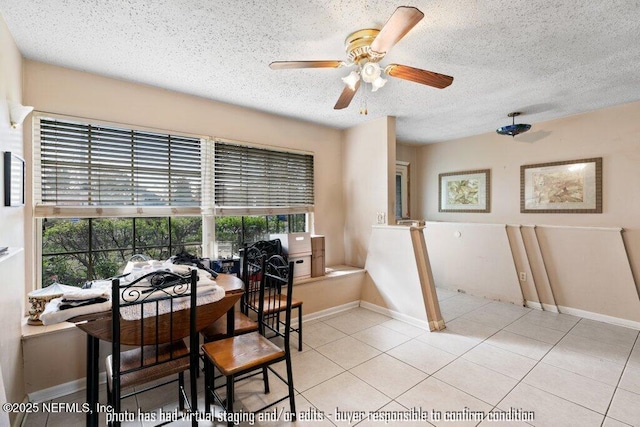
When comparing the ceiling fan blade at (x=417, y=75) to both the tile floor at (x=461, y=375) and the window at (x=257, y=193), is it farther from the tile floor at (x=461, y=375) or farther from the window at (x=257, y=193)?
the tile floor at (x=461, y=375)

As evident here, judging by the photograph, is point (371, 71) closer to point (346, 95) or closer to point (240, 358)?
point (346, 95)

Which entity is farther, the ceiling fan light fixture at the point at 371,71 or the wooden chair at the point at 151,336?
the ceiling fan light fixture at the point at 371,71

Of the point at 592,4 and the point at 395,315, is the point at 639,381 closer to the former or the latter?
the point at 395,315

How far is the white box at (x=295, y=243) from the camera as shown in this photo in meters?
3.30

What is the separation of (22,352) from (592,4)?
408 cm

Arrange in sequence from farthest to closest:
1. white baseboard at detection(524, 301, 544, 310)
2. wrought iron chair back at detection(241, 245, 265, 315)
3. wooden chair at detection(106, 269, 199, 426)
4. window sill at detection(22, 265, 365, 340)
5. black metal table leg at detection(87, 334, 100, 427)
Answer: white baseboard at detection(524, 301, 544, 310), wrought iron chair back at detection(241, 245, 265, 315), window sill at detection(22, 265, 365, 340), black metal table leg at detection(87, 334, 100, 427), wooden chair at detection(106, 269, 199, 426)

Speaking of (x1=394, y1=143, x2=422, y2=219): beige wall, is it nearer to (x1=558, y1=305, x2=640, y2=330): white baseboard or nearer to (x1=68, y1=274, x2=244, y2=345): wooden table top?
(x1=558, y1=305, x2=640, y2=330): white baseboard

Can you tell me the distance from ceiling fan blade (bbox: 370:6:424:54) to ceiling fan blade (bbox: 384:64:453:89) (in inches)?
8.2

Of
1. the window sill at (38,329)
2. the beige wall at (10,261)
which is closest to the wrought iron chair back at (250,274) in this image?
the window sill at (38,329)

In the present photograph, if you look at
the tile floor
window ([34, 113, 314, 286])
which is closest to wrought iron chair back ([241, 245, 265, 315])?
the tile floor

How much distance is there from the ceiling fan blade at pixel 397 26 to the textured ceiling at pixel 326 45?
22 cm

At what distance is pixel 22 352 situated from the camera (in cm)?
191

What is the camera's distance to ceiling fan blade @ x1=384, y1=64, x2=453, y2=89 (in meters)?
1.89

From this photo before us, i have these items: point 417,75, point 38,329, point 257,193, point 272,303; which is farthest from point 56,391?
point 417,75
